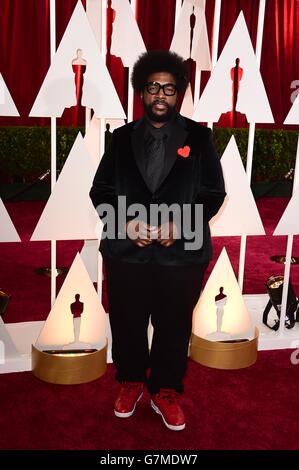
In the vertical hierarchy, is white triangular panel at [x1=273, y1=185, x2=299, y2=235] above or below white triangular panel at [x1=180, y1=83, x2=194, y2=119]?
below

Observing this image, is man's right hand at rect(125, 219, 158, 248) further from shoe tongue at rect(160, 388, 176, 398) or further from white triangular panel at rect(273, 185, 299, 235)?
white triangular panel at rect(273, 185, 299, 235)

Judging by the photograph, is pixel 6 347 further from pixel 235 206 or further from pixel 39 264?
pixel 39 264

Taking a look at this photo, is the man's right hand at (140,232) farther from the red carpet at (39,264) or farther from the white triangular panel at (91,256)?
the white triangular panel at (91,256)

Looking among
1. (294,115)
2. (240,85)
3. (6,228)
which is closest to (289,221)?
(294,115)

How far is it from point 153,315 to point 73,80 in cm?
93

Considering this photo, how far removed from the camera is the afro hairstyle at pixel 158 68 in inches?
65.2

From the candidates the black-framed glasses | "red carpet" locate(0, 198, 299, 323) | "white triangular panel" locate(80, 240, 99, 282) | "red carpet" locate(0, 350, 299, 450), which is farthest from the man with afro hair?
"white triangular panel" locate(80, 240, 99, 282)

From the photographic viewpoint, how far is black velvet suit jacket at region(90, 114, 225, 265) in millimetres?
1690

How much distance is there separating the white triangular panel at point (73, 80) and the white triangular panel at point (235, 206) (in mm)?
522

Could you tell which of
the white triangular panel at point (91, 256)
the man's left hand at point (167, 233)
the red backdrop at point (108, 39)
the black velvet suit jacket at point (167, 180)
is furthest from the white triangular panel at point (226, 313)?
the red backdrop at point (108, 39)

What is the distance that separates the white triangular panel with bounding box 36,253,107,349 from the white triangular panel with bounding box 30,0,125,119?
23.6 inches

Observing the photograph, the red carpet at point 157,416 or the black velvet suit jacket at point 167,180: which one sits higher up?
the black velvet suit jacket at point 167,180

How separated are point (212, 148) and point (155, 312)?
597mm
